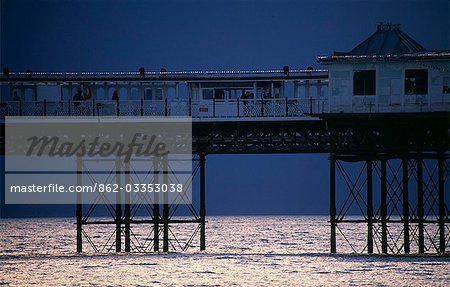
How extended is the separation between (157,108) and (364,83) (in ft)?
39.8

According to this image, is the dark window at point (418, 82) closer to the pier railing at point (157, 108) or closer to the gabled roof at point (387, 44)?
the gabled roof at point (387, 44)

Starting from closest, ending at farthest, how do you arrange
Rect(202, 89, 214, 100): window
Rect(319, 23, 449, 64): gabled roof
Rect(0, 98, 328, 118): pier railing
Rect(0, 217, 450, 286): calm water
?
Rect(0, 217, 450, 286): calm water < Rect(319, 23, 449, 64): gabled roof < Rect(0, 98, 328, 118): pier railing < Rect(202, 89, 214, 100): window

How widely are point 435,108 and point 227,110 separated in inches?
466

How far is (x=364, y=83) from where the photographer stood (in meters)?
75.7

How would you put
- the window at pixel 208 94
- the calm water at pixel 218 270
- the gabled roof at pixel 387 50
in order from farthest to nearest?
the window at pixel 208 94 < the gabled roof at pixel 387 50 < the calm water at pixel 218 270

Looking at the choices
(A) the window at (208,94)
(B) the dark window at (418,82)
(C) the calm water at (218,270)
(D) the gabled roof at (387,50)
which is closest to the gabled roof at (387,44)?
(D) the gabled roof at (387,50)

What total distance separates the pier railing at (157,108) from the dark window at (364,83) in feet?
11.3

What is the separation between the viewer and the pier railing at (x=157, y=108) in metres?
77.6

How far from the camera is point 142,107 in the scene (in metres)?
78.8

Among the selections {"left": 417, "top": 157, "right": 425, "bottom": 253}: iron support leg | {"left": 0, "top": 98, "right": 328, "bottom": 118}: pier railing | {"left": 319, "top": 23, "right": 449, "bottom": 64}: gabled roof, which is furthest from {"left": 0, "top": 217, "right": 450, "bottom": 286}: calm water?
{"left": 319, "top": 23, "right": 449, "bottom": 64}: gabled roof

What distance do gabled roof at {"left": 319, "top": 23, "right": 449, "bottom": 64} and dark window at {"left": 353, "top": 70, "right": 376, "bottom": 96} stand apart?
2.72ft

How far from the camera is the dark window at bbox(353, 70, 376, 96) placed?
2977 inches

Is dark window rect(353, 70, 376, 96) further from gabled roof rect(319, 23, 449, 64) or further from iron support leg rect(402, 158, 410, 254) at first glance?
iron support leg rect(402, 158, 410, 254)

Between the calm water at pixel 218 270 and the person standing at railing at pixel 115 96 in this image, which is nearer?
the calm water at pixel 218 270
